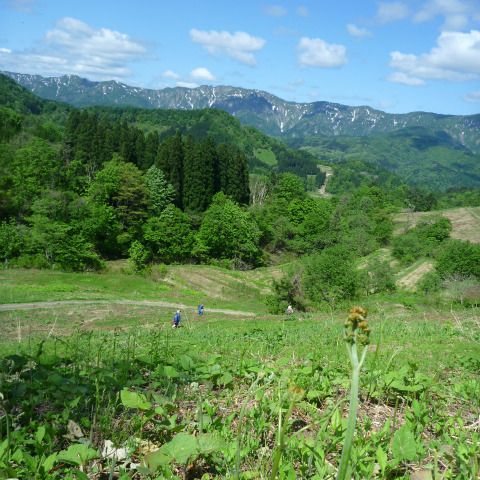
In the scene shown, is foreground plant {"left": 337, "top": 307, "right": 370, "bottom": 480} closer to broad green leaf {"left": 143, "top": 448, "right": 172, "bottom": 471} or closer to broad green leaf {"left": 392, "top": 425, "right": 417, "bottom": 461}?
broad green leaf {"left": 143, "top": 448, "right": 172, "bottom": 471}

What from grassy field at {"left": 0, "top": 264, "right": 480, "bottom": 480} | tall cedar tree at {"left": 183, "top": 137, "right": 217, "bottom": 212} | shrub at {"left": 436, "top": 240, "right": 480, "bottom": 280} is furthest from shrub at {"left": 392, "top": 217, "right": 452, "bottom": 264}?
grassy field at {"left": 0, "top": 264, "right": 480, "bottom": 480}

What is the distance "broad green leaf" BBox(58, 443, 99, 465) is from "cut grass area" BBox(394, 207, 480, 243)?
9444 cm

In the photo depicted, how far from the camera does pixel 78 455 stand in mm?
2951

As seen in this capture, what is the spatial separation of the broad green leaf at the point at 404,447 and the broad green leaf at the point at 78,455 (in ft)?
6.59

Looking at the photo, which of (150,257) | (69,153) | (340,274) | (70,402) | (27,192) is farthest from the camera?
(69,153)

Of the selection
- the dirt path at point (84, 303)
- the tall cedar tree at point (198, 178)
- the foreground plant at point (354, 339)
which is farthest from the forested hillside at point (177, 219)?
the foreground plant at point (354, 339)

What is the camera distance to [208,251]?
69.6 meters

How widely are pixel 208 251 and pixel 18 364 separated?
2571 inches

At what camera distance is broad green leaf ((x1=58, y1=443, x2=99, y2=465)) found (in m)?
2.90

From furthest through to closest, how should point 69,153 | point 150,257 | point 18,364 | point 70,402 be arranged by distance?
point 69,153 → point 150,257 → point 18,364 → point 70,402

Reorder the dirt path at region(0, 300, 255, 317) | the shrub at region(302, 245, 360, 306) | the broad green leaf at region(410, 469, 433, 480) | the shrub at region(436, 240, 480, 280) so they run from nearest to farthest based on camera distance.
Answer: the broad green leaf at region(410, 469, 433, 480), the dirt path at region(0, 300, 255, 317), the shrub at region(302, 245, 360, 306), the shrub at region(436, 240, 480, 280)

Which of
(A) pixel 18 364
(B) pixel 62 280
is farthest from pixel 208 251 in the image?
(A) pixel 18 364

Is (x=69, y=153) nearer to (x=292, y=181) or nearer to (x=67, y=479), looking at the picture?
(x=292, y=181)

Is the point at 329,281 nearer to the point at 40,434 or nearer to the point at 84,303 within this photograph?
the point at 84,303
